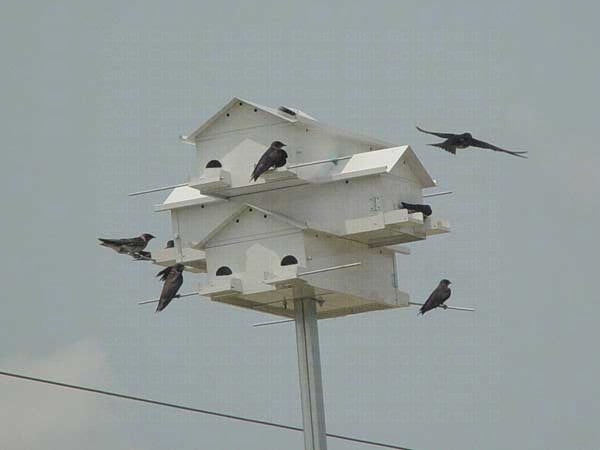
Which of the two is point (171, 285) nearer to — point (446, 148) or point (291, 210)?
point (291, 210)

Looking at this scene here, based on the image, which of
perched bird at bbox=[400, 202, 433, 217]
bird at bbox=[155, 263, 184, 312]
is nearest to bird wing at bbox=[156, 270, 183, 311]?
bird at bbox=[155, 263, 184, 312]

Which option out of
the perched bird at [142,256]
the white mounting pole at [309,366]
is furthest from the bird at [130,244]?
the white mounting pole at [309,366]

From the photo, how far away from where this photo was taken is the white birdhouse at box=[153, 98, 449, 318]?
15828mm

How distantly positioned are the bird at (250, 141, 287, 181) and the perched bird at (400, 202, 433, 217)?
3.53ft

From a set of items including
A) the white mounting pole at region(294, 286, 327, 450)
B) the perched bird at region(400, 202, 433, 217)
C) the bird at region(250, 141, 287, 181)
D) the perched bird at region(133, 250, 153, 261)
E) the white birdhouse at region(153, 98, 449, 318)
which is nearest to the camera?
the bird at region(250, 141, 287, 181)

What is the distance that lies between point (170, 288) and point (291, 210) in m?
1.18

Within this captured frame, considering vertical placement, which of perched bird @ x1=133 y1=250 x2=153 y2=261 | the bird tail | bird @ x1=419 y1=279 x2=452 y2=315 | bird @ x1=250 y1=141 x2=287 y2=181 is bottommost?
bird @ x1=419 y1=279 x2=452 y2=315

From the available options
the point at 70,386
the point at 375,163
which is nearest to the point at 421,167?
the point at 375,163

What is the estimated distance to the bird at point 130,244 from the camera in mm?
17062

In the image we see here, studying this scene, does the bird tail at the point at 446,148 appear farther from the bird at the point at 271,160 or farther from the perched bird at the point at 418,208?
the bird at the point at 271,160

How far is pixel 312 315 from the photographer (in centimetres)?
1644

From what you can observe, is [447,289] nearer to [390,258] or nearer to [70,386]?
[390,258]

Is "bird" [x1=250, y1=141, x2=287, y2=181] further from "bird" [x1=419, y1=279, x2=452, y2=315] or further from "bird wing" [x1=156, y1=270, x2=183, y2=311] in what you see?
"bird" [x1=419, y1=279, x2=452, y2=315]

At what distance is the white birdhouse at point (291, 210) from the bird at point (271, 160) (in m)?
0.08
